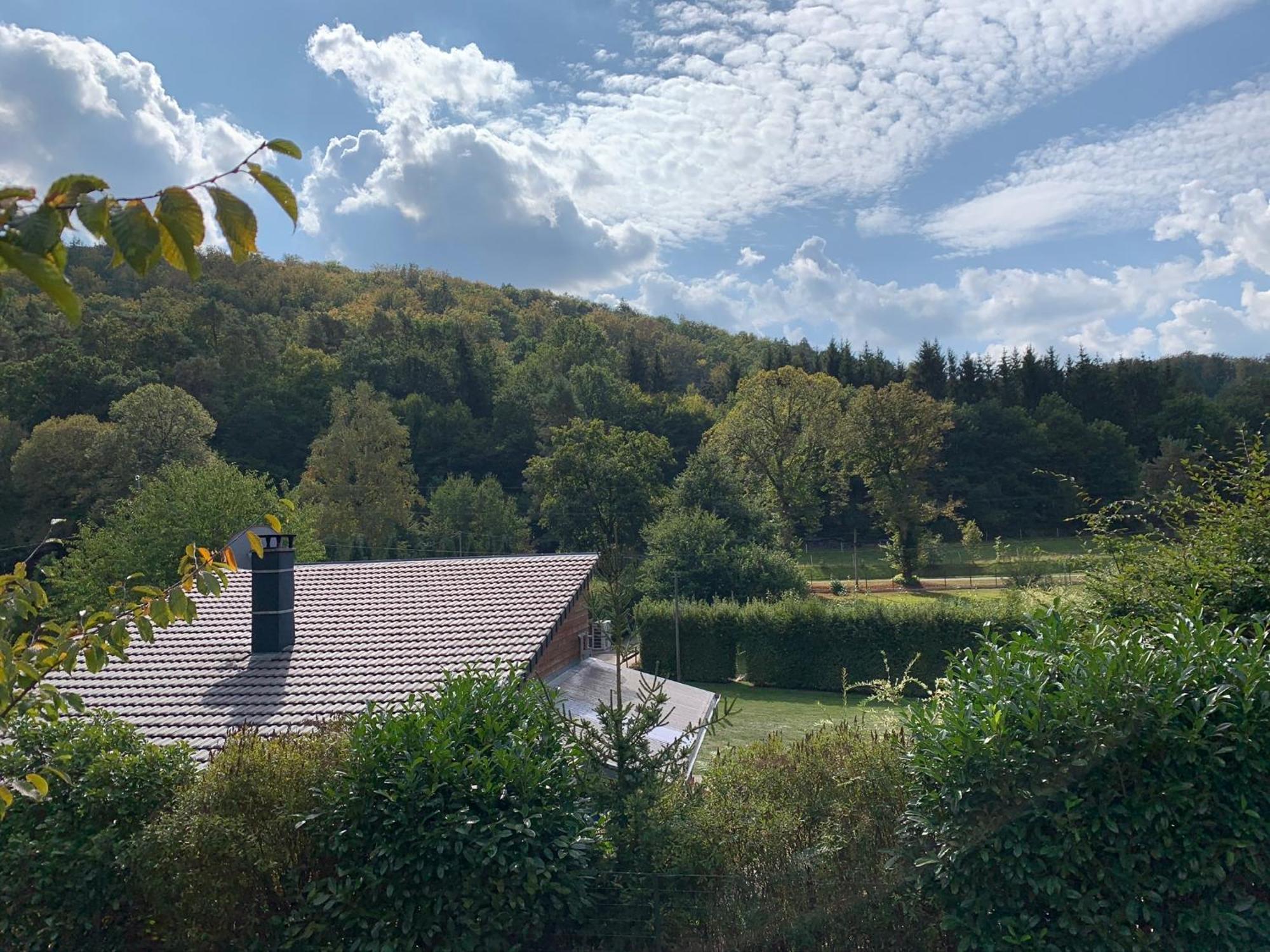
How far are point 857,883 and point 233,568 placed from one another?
3962 mm

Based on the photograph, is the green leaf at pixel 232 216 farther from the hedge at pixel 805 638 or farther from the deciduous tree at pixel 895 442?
the deciduous tree at pixel 895 442

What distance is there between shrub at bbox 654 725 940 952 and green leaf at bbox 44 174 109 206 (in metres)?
4.68

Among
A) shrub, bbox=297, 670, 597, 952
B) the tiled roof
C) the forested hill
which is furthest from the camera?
the forested hill

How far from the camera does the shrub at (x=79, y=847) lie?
5613 millimetres

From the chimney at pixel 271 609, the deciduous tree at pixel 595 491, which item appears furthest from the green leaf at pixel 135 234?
the deciduous tree at pixel 595 491

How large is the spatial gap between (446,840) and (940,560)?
163 feet

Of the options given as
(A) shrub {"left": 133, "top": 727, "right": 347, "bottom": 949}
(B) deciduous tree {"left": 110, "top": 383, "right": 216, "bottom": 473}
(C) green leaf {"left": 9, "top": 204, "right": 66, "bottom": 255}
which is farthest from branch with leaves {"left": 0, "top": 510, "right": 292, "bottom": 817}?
(B) deciduous tree {"left": 110, "top": 383, "right": 216, "bottom": 473}

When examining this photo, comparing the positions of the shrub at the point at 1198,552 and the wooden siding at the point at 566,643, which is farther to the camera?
the wooden siding at the point at 566,643

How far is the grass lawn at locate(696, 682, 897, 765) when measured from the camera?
19.1 m

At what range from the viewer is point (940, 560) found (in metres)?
51.0

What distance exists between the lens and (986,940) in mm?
4672

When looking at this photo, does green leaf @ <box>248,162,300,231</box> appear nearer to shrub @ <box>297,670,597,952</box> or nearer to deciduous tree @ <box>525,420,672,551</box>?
shrub @ <box>297,670,597,952</box>

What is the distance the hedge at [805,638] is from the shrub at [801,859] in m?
20.6

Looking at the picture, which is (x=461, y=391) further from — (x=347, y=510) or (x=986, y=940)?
(x=986, y=940)
